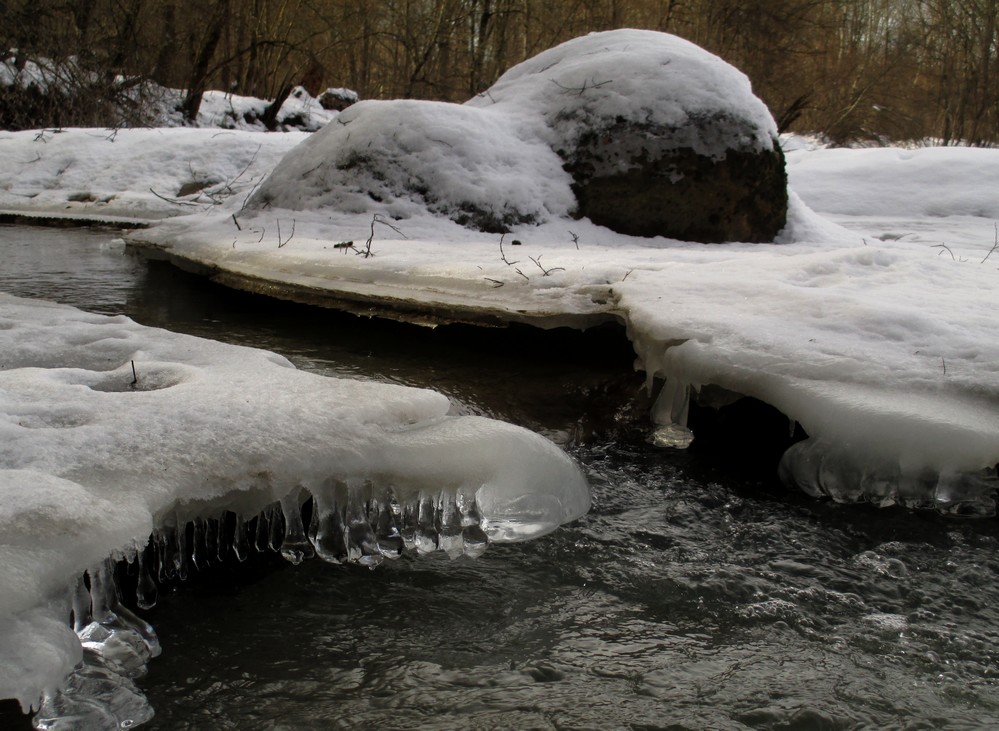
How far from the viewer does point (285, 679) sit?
1502 mm

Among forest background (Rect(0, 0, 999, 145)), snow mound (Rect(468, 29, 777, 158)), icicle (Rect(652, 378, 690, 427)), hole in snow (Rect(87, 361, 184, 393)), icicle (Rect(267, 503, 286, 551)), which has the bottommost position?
icicle (Rect(267, 503, 286, 551))

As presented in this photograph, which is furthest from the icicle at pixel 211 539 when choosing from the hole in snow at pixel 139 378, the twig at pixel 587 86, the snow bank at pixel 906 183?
the snow bank at pixel 906 183

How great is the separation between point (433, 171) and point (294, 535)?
3.88m

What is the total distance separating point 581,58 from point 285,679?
18.5 ft

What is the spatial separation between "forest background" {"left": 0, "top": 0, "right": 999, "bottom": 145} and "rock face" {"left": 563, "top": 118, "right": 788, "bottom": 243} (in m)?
7.19

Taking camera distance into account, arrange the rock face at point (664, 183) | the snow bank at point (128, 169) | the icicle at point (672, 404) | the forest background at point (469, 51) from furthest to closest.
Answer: the forest background at point (469, 51), the snow bank at point (128, 169), the rock face at point (664, 183), the icicle at point (672, 404)

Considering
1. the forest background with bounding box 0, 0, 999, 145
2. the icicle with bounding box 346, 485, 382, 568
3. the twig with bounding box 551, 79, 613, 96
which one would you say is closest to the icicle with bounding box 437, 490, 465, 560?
the icicle with bounding box 346, 485, 382, 568

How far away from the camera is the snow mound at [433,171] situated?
5.36 m

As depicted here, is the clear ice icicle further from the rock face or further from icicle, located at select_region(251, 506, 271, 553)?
the rock face

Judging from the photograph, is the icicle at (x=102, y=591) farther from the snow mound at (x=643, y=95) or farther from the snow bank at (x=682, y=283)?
the snow mound at (x=643, y=95)

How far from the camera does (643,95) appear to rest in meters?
5.67

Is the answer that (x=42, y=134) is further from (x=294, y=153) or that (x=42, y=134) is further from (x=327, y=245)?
(x=327, y=245)

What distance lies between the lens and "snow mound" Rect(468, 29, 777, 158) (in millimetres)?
5617

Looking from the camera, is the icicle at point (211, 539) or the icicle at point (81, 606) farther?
the icicle at point (211, 539)
